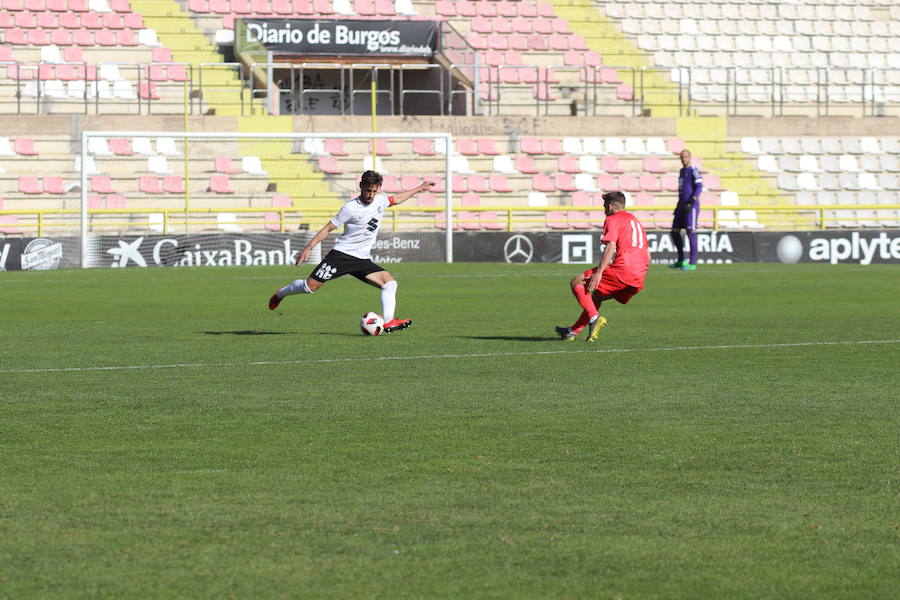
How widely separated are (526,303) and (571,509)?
1358 cm

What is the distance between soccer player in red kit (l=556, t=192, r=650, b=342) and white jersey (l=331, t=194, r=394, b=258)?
2.27 meters

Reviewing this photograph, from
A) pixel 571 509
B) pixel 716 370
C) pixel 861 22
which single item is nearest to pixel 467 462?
pixel 571 509

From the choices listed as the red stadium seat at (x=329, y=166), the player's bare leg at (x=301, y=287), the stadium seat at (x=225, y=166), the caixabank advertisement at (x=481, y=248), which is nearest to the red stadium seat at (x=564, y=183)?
the caixabank advertisement at (x=481, y=248)

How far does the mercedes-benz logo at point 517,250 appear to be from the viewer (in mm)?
31906

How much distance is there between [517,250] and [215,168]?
23.3ft

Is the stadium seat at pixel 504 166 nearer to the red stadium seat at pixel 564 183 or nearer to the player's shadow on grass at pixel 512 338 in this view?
the red stadium seat at pixel 564 183

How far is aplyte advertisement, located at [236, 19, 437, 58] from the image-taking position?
122 feet

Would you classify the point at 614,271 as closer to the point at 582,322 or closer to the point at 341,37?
the point at 582,322

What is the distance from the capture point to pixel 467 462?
723cm

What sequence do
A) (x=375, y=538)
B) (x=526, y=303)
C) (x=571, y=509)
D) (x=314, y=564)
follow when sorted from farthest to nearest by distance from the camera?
(x=526, y=303)
(x=571, y=509)
(x=375, y=538)
(x=314, y=564)

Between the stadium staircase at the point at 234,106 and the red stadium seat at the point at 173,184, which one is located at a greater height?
the stadium staircase at the point at 234,106

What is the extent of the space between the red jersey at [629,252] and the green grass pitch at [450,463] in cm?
67

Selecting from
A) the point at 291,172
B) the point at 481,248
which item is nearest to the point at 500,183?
the point at 481,248

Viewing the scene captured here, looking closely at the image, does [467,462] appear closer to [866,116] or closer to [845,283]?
[845,283]
